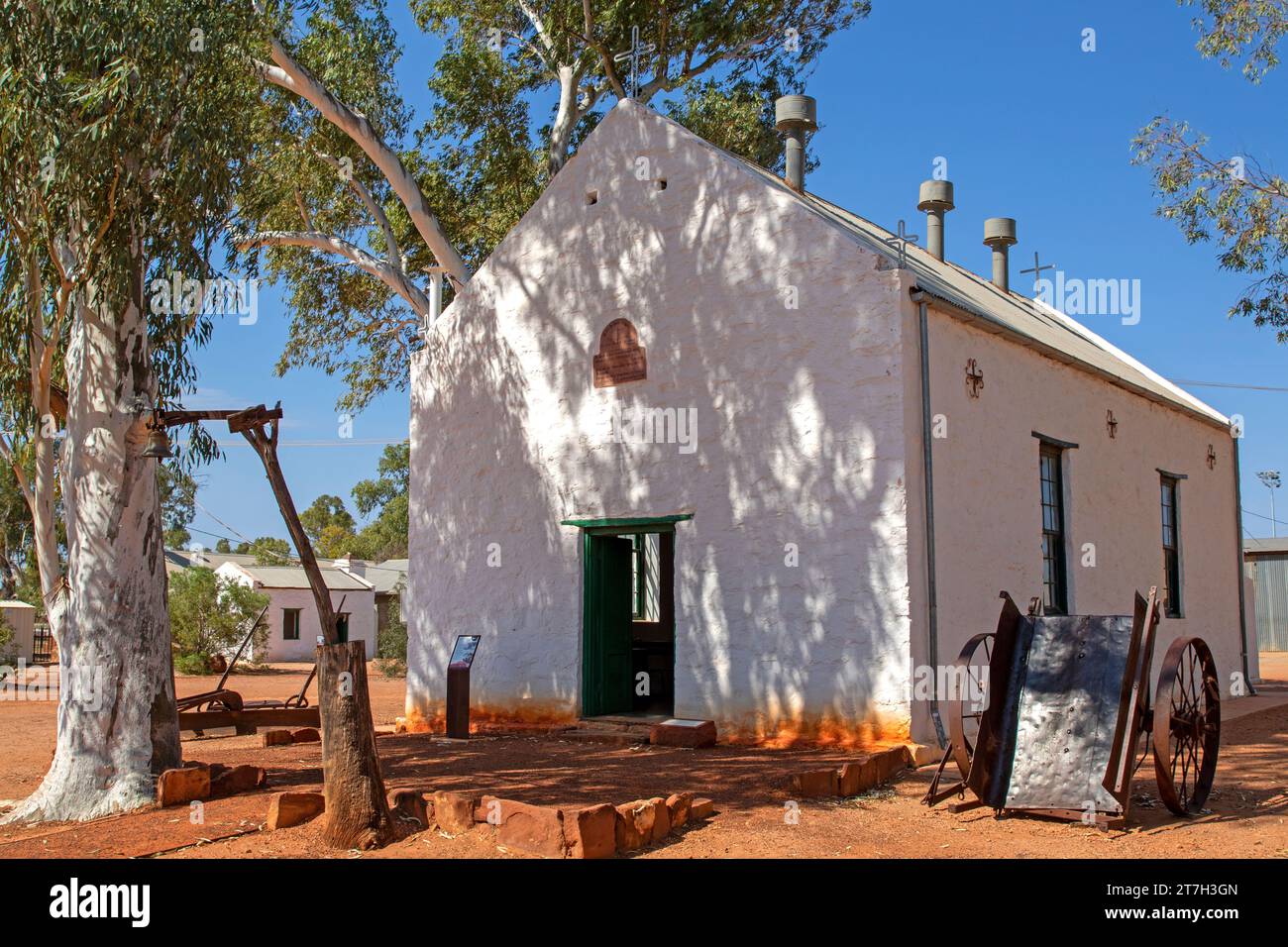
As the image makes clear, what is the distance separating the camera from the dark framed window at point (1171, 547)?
16.9m

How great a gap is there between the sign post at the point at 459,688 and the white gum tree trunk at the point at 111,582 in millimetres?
3810

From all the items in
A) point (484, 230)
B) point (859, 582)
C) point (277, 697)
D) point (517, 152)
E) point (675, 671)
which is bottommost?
point (277, 697)

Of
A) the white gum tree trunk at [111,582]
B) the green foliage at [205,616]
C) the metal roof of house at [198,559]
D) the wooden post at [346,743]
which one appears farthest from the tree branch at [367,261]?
the metal roof of house at [198,559]

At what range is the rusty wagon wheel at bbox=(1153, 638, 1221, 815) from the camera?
741 cm

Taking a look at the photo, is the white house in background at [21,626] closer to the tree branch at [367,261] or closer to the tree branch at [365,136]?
the tree branch at [367,261]

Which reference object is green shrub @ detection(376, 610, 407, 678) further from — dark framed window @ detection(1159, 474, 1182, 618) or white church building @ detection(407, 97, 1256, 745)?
dark framed window @ detection(1159, 474, 1182, 618)

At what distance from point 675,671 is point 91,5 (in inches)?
331

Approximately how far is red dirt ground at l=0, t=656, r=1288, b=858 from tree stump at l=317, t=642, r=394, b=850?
0.59 ft

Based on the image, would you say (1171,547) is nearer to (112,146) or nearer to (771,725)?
(771,725)

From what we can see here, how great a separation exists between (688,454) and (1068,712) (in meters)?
5.65

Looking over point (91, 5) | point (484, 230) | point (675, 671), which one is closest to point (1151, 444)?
point (675, 671)

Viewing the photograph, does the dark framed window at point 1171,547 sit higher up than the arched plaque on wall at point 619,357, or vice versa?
the arched plaque on wall at point 619,357
